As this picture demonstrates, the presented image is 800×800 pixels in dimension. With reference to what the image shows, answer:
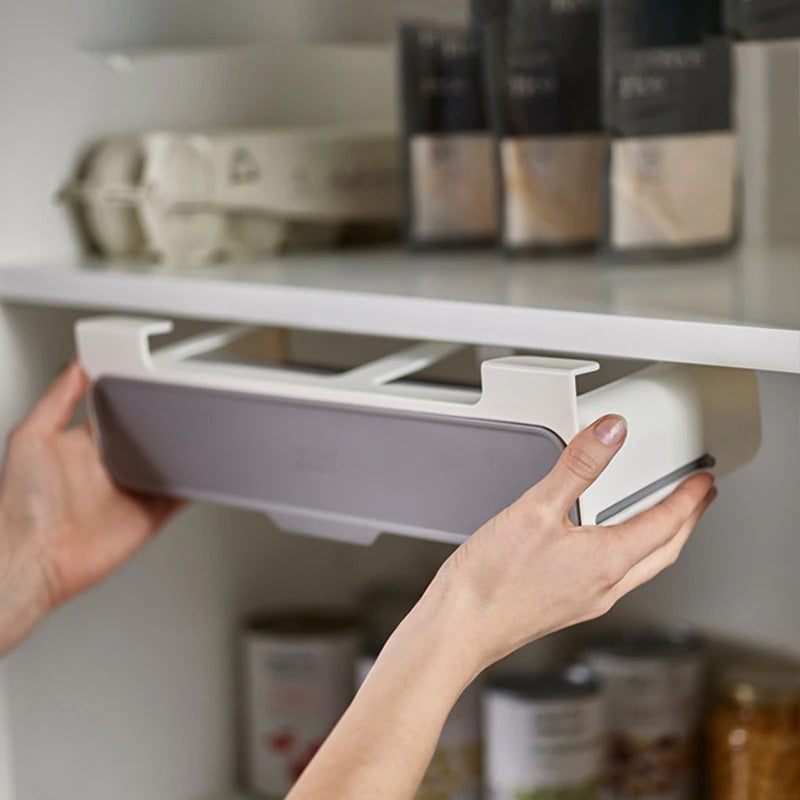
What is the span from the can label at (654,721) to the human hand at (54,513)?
17.3 inches

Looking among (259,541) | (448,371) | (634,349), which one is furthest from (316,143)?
(634,349)

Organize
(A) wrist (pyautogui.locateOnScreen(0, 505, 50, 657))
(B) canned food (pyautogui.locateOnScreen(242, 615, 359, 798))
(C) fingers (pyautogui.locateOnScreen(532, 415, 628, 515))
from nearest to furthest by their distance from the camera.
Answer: (C) fingers (pyautogui.locateOnScreen(532, 415, 628, 515)) < (A) wrist (pyautogui.locateOnScreen(0, 505, 50, 657)) < (B) canned food (pyautogui.locateOnScreen(242, 615, 359, 798))

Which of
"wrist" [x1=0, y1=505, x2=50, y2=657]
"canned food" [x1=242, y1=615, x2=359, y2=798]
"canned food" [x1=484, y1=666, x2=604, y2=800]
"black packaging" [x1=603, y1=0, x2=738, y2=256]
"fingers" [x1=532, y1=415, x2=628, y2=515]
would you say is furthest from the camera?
"canned food" [x1=242, y1=615, x2=359, y2=798]

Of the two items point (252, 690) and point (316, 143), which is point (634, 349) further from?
point (252, 690)

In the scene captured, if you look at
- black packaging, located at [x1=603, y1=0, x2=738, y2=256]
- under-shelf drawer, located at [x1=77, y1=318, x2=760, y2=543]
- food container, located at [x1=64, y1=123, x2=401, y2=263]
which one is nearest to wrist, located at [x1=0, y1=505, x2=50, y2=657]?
under-shelf drawer, located at [x1=77, y1=318, x2=760, y2=543]

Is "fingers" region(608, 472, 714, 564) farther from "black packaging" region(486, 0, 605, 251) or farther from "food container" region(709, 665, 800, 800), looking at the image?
"food container" region(709, 665, 800, 800)

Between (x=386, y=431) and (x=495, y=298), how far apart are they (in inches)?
4.0

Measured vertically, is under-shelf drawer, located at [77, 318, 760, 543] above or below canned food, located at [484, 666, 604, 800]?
above

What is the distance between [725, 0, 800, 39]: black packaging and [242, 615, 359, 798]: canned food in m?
0.69

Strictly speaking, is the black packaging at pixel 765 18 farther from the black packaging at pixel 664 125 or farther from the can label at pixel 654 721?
the can label at pixel 654 721

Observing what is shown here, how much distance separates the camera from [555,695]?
1.12m

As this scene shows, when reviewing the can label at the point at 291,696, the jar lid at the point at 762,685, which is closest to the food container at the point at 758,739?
the jar lid at the point at 762,685

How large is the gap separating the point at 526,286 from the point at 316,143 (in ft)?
1.09

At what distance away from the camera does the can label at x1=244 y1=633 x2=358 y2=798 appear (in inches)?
47.6
